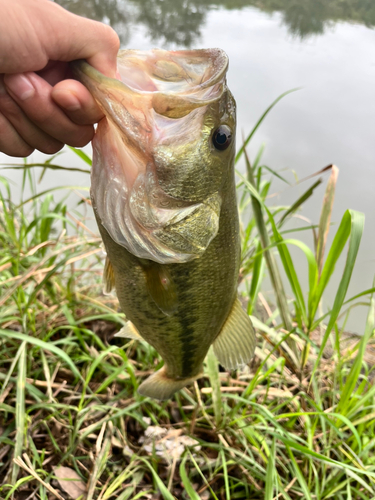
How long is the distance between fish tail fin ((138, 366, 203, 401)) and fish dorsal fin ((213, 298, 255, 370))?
215mm

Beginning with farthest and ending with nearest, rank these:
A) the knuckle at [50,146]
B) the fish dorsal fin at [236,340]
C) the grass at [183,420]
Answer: the grass at [183,420], the fish dorsal fin at [236,340], the knuckle at [50,146]

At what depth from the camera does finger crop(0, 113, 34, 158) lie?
3.86ft

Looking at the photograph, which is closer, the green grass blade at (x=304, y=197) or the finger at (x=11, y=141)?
the finger at (x=11, y=141)

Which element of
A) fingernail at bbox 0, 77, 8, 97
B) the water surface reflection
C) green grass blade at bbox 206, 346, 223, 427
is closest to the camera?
fingernail at bbox 0, 77, 8, 97

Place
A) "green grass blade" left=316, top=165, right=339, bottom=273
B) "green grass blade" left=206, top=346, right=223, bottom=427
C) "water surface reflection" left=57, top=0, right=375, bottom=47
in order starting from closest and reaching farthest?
"green grass blade" left=206, top=346, right=223, bottom=427
"green grass blade" left=316, top=165, right=339, bottom=273
"water surface reflection" left=57, top=0, right=375, bottom=47

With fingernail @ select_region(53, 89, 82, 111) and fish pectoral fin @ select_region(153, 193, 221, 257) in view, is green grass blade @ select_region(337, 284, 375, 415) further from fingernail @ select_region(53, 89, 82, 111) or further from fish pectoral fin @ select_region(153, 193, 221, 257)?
fingernail @ select_region(53, 89, 82, 111)

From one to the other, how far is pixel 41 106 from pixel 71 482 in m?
1.57

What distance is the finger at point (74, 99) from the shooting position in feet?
3.00

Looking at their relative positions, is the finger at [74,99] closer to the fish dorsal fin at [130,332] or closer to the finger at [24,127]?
the finger at [24,127]

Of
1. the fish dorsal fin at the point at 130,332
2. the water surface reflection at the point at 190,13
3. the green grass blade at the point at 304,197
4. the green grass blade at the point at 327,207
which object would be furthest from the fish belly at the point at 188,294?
the water surface reflection at the point at 190,13

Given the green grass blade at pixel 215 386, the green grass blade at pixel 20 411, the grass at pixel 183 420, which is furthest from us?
the green grass blade at pixel 215 386

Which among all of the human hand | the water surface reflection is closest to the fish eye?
the human hand

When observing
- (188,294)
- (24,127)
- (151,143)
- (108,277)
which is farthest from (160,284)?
(24,127)

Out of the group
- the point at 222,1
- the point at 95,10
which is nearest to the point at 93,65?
the point at 95,10
